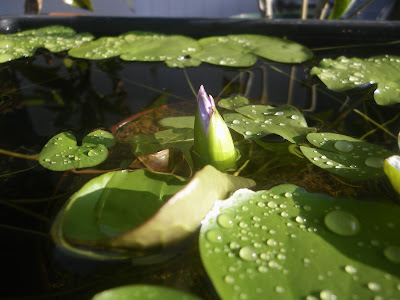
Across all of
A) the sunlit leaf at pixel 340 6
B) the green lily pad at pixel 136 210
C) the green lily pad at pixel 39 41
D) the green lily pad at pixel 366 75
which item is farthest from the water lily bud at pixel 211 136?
the sunlit leaf at pixel 340 6

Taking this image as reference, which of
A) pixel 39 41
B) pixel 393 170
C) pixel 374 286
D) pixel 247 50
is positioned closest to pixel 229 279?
pixel 374 286

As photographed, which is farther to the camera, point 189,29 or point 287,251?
point 189,29

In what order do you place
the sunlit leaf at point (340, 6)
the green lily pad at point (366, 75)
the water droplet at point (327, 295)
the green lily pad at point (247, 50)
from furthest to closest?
the sunlit leaf at point (340, 6) → the green lily pad at point (247, 50) → the green lily pad at point (366, 75) → the water droplet at point (327, 295)


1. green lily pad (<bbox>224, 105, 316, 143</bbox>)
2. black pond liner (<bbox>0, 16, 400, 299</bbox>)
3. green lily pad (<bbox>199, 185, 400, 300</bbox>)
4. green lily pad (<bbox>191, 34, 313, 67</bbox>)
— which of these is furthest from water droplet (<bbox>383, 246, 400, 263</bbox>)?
green lily pad (<bbox>191, 34, 313, 67</bbox>)

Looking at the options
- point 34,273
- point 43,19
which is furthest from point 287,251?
point 43,19

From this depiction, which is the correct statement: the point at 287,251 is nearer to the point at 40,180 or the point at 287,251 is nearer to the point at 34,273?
the point at 34,273

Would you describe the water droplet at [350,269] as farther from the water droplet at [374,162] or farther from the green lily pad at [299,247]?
the water droplet at [374,162]

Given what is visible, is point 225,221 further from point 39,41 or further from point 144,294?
point 39,41
